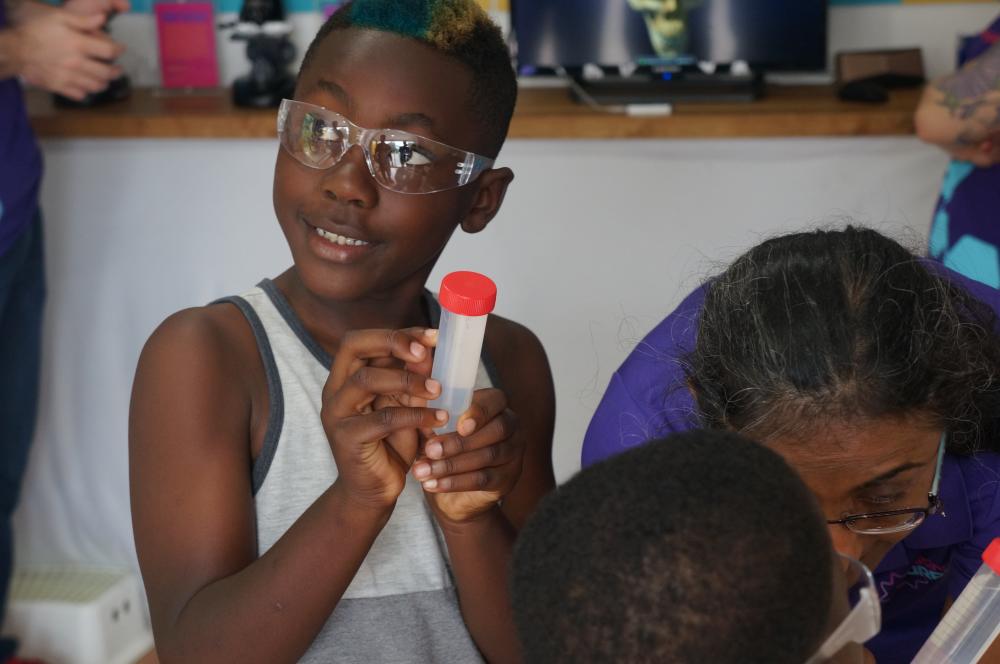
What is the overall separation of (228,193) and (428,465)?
5.11 ft

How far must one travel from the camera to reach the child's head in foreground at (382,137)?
1175 millimetres

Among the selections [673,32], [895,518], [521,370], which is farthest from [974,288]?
[673,32]

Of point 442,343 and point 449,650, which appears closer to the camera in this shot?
point 442,343

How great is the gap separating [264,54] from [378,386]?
176 centimetres

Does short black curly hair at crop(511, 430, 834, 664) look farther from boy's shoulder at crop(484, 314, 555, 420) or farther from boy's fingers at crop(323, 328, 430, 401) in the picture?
boy's shoulder at crop(484, 314, 555, 420)

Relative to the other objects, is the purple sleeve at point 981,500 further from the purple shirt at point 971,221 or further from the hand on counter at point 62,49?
the hand on counter at point 62,49

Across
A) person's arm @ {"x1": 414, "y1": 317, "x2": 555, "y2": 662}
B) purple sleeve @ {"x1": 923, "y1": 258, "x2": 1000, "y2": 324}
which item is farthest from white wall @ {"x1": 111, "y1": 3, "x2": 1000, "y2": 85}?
person's arm @ {"x1": 414, "y1": 317, "x2": 555, "y2": 662}

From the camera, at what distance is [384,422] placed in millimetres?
980

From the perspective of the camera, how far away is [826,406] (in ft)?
3.37

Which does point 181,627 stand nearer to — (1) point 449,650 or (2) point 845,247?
(1) point 449,650

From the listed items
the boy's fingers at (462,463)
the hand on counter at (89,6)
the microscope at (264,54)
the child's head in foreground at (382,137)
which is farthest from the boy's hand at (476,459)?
the microscope at (264,54)

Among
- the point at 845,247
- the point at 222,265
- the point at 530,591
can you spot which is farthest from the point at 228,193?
the point at 530,591

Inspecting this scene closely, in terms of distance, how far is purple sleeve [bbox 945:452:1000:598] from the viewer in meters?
1.25

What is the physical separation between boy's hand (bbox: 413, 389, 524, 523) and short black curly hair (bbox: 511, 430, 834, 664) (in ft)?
1.20
